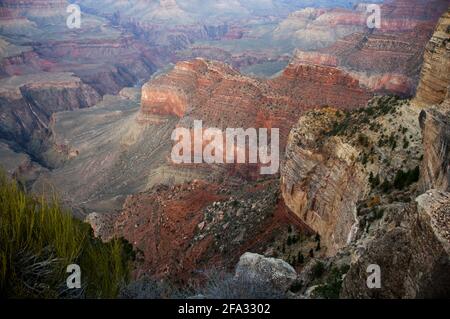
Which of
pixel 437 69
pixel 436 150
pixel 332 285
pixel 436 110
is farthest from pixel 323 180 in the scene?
pixel 332 285

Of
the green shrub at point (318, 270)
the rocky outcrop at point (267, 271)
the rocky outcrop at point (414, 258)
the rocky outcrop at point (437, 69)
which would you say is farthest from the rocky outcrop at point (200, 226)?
the rocky outcrop at point (414, 258)

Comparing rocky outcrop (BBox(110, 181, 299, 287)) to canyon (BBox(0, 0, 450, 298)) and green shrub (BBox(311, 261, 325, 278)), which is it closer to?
canyon (BBox(0, 0, 450, 298))

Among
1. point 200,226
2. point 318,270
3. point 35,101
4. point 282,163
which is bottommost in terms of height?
point 35,101

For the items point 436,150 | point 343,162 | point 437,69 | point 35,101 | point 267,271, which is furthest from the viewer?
point 35,101

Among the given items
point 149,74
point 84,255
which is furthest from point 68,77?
point 84,255

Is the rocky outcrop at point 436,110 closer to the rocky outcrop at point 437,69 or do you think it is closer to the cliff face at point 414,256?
the rocky outcrop at point 437,69

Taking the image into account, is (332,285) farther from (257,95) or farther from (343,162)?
(257,95)
